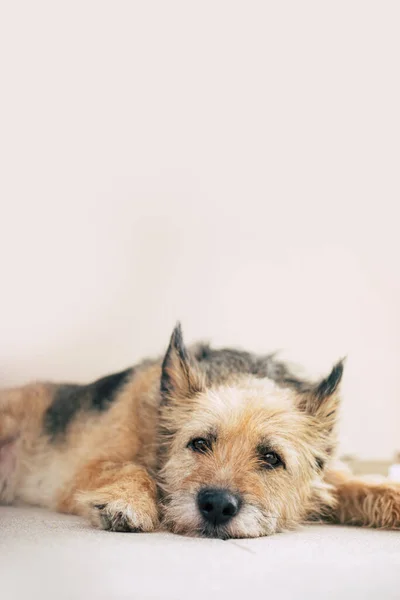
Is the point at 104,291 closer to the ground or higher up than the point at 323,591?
higher up

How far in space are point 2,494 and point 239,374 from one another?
146 cm

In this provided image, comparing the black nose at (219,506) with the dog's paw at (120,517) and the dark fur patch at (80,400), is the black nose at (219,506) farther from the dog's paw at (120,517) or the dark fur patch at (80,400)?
the dark fur patch at (80,400)

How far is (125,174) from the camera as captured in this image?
378 centimetres

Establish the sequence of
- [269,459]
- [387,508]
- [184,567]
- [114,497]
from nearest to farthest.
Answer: [184,567] < [114,497] < [269,459] < [387,508]

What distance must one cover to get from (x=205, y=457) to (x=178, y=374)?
43 cm

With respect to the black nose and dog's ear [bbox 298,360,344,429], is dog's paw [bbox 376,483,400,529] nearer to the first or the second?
dog's ear [bbox 298,360,344,429]

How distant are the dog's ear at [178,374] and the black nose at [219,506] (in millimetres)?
576

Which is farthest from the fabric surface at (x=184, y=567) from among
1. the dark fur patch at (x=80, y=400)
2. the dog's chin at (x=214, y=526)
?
the dark fur patch at (x=80, y=400)

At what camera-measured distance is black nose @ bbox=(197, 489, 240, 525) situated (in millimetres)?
2297

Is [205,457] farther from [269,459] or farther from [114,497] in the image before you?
[114,497]

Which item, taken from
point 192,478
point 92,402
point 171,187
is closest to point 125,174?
point 171,187

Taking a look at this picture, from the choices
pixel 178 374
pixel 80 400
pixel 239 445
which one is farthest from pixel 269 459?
pixel 80 400

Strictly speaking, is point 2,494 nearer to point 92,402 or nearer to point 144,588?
A: point 92,402

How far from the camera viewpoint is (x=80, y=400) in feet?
11.9
